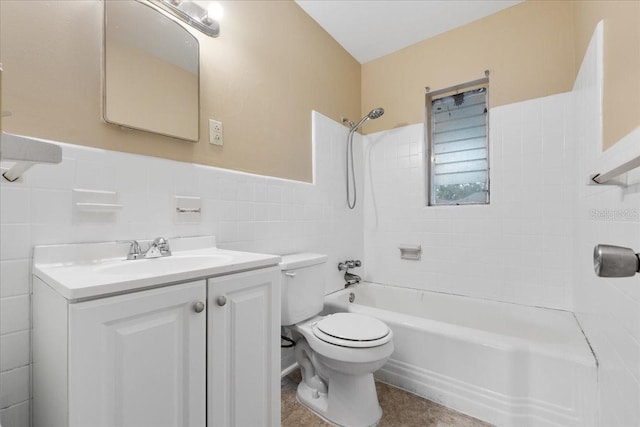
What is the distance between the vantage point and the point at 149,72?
4.14 ft

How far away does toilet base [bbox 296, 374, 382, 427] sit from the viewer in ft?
4.53

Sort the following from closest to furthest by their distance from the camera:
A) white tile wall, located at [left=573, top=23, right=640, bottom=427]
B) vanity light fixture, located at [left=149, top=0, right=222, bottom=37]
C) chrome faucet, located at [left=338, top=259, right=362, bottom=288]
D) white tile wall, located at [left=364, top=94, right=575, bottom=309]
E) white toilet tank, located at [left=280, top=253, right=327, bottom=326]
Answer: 1. white tile wall, located at [left=573, top=23, right=640, bottom=427]
2. vanity light fixture, located at [left=149, top=0, right=222, bottom=37]
3. white toilet tank, located at [left=280, top=253, right=327, bottom=326]
4. white tile wall, located at [left=364, top=94, right=575, bottom=309]
5. chrome faucet, located at [left=338, top=259, right=362, bottom=288]

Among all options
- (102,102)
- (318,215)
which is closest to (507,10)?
(318,215)

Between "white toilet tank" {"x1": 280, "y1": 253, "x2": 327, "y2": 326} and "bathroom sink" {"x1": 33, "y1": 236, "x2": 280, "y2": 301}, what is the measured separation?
38 centimetres

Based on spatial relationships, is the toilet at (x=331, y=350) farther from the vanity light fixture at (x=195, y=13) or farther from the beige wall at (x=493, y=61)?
the beige wall at (x=493, y=61)

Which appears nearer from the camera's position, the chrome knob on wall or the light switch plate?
the chrome knob on wall

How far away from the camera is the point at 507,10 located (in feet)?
6.81

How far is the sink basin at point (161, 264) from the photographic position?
98 cm

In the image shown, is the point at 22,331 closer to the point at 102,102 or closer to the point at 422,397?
the point at 102,102

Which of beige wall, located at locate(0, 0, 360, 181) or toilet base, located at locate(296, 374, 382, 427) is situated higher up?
beige wall, located at locate(0, 0, 360, 181)

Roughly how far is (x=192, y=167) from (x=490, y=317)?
2141 mm

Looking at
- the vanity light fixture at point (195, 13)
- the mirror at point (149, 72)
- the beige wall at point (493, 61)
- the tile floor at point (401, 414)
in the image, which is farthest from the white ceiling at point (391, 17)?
the tile floor at point (401, 414)

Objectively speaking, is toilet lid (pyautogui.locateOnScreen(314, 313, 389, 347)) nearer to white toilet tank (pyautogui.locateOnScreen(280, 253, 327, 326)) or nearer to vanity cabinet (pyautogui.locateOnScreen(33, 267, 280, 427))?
white toilet tank (pyautogui.locateOnScreen(280, 253, 327, 326))

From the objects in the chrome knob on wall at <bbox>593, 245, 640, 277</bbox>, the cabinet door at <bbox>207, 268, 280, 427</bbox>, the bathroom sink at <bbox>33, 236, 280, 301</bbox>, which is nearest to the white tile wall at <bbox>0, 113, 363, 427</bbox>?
the bathroom sink at <bbox>33, 236, 280, 301</bbox>
